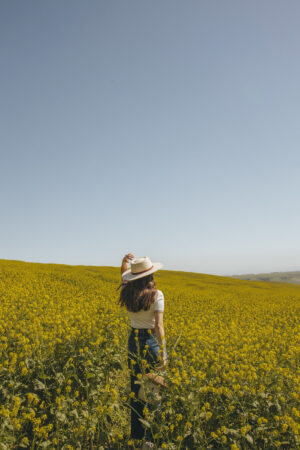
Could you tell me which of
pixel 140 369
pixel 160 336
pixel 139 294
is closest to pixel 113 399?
pixel 140 369

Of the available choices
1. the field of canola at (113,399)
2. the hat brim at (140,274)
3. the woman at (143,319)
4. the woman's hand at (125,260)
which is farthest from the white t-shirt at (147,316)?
the woman's hand at (125,260)

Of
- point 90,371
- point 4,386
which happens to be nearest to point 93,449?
point 90,371

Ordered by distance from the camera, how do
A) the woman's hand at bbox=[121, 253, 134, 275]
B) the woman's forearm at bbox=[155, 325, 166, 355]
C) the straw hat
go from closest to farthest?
the woman's forearm at bbox=[155, 325, 166, 355] → the straw hat → the woman's hand at bbox=[121, 253, 134, 275]

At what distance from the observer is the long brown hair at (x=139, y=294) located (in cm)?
333

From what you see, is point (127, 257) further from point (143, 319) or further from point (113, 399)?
point (113, 399)

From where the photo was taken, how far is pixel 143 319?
137 inches

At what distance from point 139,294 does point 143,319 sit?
0.40m

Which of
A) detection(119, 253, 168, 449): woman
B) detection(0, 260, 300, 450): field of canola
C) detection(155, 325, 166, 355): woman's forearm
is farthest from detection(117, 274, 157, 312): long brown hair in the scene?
detection(0, 260, 300, 450): field of canola

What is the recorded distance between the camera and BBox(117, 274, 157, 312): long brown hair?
333cm

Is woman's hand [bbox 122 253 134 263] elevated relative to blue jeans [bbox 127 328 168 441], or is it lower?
elevated

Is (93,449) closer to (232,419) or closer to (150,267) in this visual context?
(232,419)

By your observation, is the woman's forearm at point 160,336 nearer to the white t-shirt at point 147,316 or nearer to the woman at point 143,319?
the woman at point 143,319

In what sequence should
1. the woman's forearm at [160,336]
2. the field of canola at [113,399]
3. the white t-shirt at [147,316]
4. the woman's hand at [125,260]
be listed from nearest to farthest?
the field of canola at [113,399]
the woman's forearm at [160,336]
the white t-shirt at [147,316]
the woman's hand at [125,260]

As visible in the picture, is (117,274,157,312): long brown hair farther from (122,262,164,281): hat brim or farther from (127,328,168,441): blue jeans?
(127,328,168,441): blue jeans
